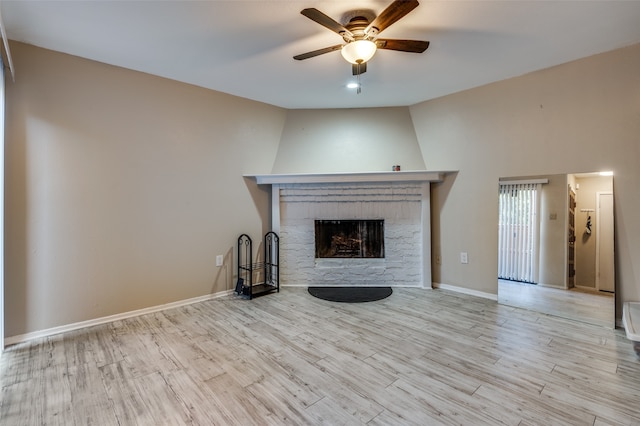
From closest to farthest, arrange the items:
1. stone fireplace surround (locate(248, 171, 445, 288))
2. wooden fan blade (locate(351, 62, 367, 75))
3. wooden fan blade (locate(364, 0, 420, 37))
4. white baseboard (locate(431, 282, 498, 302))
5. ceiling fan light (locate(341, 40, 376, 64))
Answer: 1. wooden fan blade (locate(364, 0, 420, 37))
2. ceiling fan light (locate(341, 40, 376, 64))
3. wooden fan blade (locate(351, 62, 367, 75))
4. white baseboard (locate(431, 282, 498, 302))
5. stone fireplace surround (locate(248, 171, 445, 288))

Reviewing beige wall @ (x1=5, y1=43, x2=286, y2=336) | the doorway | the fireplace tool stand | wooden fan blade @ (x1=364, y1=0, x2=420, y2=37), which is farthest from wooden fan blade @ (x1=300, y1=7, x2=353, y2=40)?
the fireplace tool stand

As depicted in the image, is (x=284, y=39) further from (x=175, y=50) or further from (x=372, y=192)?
(x=372, y=192)

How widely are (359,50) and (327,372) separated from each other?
223 cm

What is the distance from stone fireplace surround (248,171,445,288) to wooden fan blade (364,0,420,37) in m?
2.22

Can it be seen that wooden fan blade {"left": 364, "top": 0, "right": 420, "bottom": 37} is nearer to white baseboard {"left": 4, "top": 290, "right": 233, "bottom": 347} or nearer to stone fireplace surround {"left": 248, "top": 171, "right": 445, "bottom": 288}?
stone fireplace surround {"left": 248, "top": 171, "right": 445, "bottom": 288}

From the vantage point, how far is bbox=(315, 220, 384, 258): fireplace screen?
13.9 feet

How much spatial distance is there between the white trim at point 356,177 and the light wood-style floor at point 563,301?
4.97 feet

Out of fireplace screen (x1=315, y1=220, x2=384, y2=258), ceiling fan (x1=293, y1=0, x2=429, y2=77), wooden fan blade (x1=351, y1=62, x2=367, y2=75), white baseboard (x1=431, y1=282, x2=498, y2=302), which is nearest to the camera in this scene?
ceiling fan (x1=293, y1=0, x2=429, y2=77)

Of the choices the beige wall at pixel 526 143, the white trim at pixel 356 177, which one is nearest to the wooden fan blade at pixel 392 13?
the white trim at pixel 356 177

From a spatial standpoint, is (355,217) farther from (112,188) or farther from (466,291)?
(112,188)

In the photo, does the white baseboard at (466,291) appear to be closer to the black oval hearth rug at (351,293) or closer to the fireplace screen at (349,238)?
A: the black oval hearth rug at (351,293)

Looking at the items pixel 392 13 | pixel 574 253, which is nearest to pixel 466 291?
pixel 574 253

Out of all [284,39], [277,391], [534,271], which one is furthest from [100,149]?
[534,271]

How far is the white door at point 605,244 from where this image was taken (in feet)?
9.27
